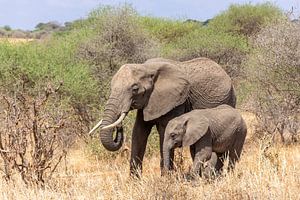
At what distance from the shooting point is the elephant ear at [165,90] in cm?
735

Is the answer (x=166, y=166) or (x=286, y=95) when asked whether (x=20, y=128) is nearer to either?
(x=166, y=166)

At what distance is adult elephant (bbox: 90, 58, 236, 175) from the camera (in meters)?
6.96

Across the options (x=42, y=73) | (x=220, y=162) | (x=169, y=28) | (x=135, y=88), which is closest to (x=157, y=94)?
(x=135, y=88)

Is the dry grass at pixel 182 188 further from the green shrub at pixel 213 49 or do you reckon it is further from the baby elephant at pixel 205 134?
the green shrub at pixel 213 49

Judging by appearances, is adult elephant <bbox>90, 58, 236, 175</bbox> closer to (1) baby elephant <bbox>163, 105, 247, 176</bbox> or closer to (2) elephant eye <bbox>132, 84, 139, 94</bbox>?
(2) elephant eye <bbox>132, 84, 139, 94</bbox>

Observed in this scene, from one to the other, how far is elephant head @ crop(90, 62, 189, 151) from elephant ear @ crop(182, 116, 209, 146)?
16.6 inches

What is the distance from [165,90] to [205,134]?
2.49 ft

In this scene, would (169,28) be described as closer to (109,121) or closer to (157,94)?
(157,94)

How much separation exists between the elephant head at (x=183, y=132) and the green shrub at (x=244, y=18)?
800 inches

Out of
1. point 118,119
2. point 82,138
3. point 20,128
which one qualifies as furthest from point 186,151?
point 20,128

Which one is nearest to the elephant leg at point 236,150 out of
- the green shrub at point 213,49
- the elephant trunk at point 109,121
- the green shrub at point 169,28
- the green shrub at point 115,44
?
the elephant trunk at point 109,121

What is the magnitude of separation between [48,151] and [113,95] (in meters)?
0.98

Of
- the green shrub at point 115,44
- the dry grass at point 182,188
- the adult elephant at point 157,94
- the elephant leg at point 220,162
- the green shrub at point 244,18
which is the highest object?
the green shrub at point 244,18

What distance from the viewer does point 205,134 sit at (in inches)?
281
